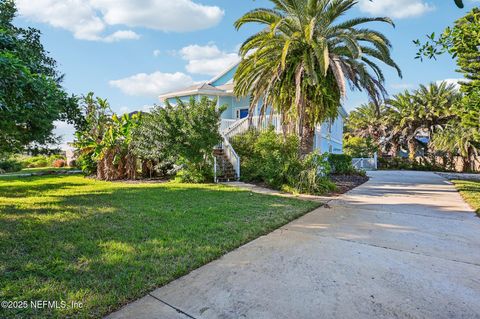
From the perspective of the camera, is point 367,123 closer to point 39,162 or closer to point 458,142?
point 458,142

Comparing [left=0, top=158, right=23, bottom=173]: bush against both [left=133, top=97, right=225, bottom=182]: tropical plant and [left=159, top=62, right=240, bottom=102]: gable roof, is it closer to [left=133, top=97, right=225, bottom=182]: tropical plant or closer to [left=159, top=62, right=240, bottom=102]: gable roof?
[left=159, top=62, right=240, bottom=102]: gable roof

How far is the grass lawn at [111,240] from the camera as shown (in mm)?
2484

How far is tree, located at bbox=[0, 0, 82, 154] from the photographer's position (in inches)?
121

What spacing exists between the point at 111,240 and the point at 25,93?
2.28 m

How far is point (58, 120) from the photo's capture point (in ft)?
20.8

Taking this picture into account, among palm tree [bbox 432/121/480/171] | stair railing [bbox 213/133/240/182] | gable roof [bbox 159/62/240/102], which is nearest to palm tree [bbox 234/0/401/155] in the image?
stair railing [bbox 213/133/240/182]

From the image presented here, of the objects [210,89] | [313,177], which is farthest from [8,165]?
[313,177]

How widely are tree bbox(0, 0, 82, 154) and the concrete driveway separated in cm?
282

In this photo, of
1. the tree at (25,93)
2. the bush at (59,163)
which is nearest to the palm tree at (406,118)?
the tree at (25,93)

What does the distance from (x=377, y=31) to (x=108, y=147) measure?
11.6 metres

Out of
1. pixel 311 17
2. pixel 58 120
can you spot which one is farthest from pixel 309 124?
pixel 58 120

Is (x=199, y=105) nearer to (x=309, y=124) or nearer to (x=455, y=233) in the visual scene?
(x=309, y=124)

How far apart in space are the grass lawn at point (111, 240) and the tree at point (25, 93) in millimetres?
1657

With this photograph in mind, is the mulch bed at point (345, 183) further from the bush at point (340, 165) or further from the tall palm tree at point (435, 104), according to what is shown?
the tall palm tree at point (435, 104)
